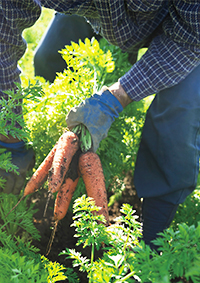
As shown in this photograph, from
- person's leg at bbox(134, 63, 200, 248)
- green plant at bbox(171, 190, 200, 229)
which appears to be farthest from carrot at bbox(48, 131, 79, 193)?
green plant at bbox(171, 190, 200, 229)

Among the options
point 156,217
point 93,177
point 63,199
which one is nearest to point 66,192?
point 63,199

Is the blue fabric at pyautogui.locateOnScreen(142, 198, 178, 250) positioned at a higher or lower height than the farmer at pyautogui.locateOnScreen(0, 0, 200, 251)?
lower

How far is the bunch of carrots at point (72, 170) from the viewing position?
1321 mm

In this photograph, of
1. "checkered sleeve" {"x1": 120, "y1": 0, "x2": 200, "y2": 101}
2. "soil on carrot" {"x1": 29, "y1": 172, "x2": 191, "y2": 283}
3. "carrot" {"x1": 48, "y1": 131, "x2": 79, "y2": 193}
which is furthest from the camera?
"soil on carrot" {"x1": 29, "y1": 172, "x2": 191, "y2": 283}

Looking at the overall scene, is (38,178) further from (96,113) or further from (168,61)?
(168,61)

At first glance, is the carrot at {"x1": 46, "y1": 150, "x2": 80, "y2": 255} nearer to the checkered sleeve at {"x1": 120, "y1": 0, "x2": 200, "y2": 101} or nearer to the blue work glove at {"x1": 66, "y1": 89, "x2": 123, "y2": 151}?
the blue work glove at {"x1": 66, "y1": 89, "x2": 123, "y2": 151}

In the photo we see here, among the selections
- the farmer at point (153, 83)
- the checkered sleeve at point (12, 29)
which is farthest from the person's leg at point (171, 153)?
the checkered sleeve at point (12, 29)

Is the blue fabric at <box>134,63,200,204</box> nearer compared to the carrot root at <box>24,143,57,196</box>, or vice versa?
the carrot root at <box>24,143,57,196</box>

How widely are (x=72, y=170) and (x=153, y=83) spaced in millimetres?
654

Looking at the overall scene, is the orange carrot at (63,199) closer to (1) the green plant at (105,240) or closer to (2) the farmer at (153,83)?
(2) the farmer at (153,83)

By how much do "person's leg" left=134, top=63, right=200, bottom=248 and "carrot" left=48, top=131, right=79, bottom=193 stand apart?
0.55m

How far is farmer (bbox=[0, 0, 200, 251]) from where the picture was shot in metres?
1.38

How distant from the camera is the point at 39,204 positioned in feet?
6.27

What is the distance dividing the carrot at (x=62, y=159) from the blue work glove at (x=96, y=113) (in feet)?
0.29
